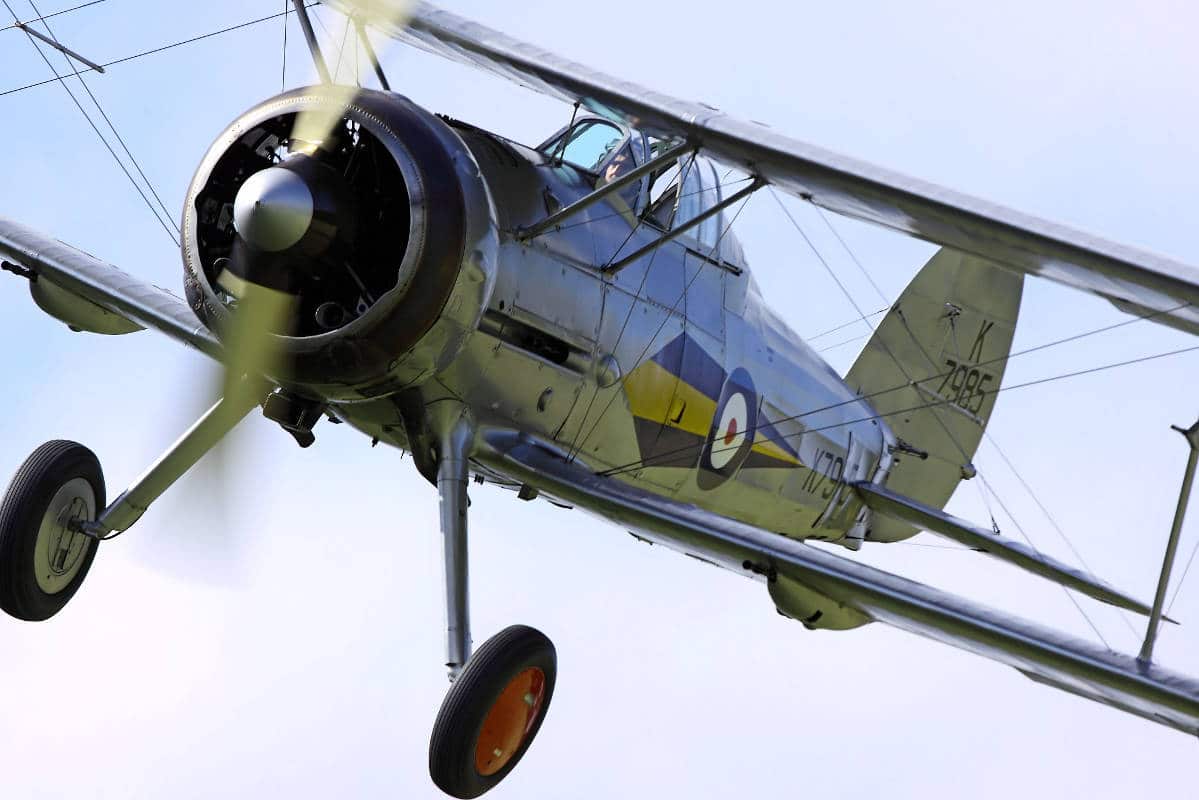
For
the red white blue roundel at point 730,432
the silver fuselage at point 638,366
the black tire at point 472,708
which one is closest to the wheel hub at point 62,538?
the silver fuselage at point 638,366

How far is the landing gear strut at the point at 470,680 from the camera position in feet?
28.7

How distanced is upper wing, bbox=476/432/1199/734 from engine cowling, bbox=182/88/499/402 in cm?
108

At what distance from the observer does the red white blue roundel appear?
10875 mm

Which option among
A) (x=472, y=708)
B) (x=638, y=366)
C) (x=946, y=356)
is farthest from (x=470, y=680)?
(x=946, y=356)

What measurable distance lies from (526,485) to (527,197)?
1554mm

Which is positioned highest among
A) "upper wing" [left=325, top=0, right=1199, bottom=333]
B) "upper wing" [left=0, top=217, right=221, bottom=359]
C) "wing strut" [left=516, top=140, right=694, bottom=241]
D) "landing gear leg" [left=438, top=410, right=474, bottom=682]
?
"upper wing" [left=325, top=0, right=1199, bottom=333]

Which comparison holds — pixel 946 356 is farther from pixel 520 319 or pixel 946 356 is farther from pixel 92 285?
pixel 92 285

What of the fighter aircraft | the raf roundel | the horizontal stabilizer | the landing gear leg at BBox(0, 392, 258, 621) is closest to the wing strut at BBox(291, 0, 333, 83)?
the fighter aircraft

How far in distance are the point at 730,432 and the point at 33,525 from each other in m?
3.96

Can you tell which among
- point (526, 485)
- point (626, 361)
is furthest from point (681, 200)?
point (526, 485)

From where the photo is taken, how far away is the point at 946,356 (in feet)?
48.2

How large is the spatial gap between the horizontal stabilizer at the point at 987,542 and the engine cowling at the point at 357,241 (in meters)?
4.63

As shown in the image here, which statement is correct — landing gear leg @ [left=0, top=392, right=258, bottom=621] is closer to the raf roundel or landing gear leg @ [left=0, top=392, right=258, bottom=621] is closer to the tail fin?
the raf roundel

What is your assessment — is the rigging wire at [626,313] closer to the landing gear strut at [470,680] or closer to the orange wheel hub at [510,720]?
the landing gear strut at [470,680]
